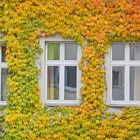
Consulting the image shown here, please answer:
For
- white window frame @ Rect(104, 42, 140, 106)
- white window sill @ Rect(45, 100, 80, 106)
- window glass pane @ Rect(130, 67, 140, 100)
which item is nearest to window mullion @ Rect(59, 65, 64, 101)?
white window sill @ Rect(45, 100, 80, 106)

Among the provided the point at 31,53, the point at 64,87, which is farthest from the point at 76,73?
the point at 31,53

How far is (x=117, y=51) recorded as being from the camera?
479 inches

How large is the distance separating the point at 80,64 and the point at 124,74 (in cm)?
112

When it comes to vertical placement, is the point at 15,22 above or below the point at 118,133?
above

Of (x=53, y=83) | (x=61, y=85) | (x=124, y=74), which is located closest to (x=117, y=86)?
(x=124, y=74)

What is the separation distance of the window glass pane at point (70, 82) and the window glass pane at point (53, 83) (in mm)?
222

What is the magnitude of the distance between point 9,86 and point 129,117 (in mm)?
2943

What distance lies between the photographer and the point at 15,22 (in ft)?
39.0

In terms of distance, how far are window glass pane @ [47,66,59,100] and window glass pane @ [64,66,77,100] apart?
222 mm

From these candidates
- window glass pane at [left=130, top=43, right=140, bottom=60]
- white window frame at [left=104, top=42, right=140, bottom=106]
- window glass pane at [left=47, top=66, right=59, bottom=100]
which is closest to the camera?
white window frame at [left=104, top=42, right=140, bottom=106]

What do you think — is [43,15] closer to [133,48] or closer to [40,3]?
[40,3]

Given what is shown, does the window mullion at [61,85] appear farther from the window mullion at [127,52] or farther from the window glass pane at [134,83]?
the window glass pane at [134,83]

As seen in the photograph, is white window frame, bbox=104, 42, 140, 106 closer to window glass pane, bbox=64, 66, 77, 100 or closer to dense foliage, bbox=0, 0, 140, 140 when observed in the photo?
dense foliage, bbox=0, 0, 140, 140

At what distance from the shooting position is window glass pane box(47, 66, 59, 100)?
482 inches
